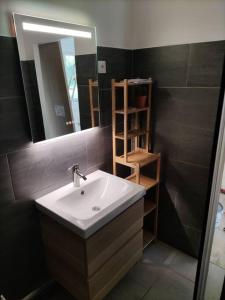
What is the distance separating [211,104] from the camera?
1.56 meters

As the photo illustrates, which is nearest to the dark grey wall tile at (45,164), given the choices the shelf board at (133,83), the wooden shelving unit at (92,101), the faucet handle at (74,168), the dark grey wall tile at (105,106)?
the faucet handle at (74,168)

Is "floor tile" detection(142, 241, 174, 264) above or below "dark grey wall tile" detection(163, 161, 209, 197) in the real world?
below

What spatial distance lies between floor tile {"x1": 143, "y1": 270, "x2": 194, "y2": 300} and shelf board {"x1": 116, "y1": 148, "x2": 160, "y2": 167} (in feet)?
3.24

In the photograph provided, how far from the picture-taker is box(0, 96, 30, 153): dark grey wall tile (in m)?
1.22

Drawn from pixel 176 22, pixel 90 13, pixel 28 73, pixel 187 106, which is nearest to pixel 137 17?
pixel 176 22

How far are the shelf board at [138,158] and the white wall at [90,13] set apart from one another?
3.02ft

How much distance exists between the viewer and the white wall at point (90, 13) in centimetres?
114

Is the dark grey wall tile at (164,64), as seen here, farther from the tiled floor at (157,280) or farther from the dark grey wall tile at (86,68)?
the tiled floor at (157,280)

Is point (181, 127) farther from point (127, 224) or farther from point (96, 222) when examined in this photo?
point (96, 222)

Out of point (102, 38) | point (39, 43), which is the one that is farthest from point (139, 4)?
point (39, 43)

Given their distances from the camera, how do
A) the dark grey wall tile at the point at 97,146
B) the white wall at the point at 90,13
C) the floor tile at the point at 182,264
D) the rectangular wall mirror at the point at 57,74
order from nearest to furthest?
the white wall at the point at 90,13
the rectangular wall mirror at the point at 57,74
the dark grey wall tile at the point at 97,146
the floor tile at the point at 182,264

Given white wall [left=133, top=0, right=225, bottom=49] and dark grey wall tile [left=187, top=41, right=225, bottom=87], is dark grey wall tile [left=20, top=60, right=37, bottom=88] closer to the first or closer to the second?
white wall [left=133, top=0, right=225, bottom=49]

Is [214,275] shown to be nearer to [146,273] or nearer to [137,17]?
[146,273]

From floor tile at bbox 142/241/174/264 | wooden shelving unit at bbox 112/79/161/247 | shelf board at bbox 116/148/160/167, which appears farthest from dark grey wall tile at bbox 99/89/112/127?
floor tile at bbox 142/241/174/264
